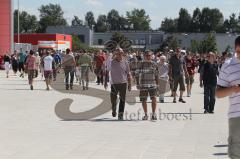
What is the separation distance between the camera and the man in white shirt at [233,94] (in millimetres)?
6199

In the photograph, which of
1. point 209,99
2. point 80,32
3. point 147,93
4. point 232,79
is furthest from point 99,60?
point 80,32

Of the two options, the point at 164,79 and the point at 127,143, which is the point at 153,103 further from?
the point at 164,79

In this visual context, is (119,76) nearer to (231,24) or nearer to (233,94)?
(233,94)

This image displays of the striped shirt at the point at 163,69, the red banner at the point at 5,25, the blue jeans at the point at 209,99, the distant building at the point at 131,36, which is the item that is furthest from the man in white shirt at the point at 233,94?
the distant building at the point at 131,36

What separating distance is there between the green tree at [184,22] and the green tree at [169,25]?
2.68 metres

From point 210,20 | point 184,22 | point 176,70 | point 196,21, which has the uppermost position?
point 210,20

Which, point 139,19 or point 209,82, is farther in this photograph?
point 139,19

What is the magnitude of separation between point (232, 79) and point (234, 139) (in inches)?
24.3

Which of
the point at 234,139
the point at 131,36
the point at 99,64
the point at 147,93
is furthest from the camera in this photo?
the point at 131,36

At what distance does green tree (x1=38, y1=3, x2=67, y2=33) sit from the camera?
184 m

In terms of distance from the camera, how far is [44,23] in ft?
603

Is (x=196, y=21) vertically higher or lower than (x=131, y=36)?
higher

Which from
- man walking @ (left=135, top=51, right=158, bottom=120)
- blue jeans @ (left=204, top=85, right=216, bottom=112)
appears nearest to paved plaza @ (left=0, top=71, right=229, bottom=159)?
blue jeans @ (left=204, top=85, right=216, bottom=112)

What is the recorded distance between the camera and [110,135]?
37.1ft
